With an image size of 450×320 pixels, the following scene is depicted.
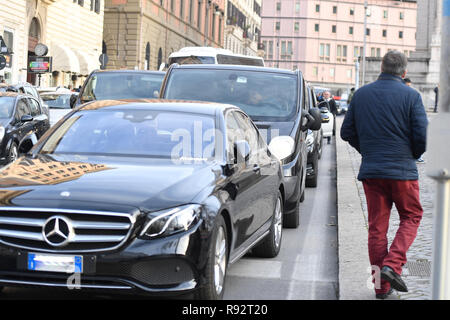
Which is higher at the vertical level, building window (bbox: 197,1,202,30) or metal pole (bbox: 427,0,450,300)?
building window (bbox: 197,1,202,30)

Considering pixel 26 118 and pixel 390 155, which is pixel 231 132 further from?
pixel 26 118

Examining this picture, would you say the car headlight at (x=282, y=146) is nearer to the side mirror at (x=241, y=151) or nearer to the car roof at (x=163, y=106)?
the car roof at (x=163, y=106)

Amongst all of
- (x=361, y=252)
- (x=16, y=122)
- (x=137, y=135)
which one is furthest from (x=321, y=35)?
(x=137, y=135)

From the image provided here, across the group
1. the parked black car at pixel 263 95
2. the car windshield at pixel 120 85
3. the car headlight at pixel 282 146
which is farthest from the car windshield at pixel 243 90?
the car windshield at pixel 120 85

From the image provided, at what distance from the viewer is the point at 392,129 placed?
6906 mm

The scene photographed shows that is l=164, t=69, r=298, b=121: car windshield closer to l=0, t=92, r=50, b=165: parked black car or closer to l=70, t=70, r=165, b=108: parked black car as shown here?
l=0, t=92, r=50, b=165: parked black car

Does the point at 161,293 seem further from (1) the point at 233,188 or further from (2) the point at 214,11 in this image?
(2) the point at 214,11

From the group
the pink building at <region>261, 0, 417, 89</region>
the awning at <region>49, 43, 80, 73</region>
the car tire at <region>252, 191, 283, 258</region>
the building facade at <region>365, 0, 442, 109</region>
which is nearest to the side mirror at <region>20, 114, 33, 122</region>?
the car tire at <region>252, 191, 283, 258</region>

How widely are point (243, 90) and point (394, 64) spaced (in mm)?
5175

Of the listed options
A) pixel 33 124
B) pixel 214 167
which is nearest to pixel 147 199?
pixel 214 167

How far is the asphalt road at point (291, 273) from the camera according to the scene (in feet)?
22.9

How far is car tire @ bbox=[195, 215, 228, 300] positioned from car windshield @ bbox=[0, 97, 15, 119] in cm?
1046

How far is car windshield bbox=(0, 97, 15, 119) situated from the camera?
16.4 meters

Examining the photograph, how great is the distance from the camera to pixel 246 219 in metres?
7.42
